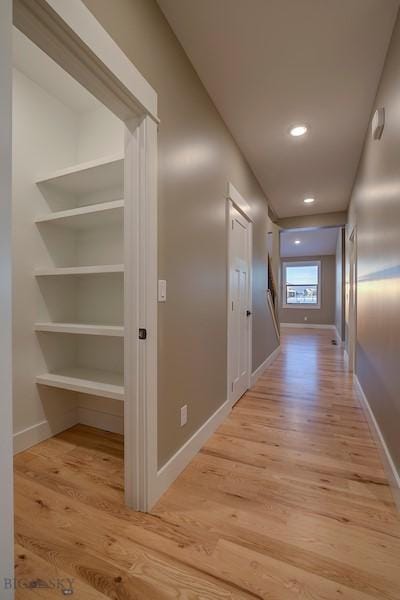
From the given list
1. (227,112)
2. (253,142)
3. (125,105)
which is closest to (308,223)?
(253,142)

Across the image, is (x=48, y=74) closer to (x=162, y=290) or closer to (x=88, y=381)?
(x=162, y=290)

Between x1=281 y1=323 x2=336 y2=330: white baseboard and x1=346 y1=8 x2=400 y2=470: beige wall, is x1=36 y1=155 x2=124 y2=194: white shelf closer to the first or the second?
x1=346 y1=8 x2=400 y2=470: beige wall

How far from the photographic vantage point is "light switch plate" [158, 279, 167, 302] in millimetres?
1576

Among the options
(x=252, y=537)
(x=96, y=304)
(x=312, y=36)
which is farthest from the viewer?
(x=96, y=304)

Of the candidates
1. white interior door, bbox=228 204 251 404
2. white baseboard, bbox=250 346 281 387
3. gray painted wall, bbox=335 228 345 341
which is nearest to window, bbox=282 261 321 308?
gray painted wall, bbox=335 228 345 341

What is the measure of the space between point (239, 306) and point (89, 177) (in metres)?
1.85

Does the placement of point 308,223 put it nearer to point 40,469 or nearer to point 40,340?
point 40,340

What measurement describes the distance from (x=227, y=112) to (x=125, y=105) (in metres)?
1.43

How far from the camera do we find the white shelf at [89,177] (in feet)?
6.54

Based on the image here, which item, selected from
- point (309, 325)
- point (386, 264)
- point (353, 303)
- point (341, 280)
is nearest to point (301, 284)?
point (309, 325)

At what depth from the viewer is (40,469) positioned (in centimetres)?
185

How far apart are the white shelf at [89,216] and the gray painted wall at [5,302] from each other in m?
1.19

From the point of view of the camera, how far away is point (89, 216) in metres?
2.18

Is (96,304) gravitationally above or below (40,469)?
above
